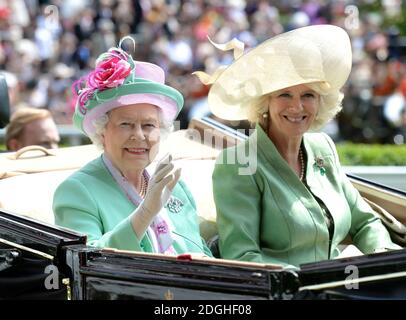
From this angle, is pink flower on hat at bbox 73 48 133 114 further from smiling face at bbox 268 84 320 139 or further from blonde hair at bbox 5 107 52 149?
blonde hair at bbox 5 107 52 149

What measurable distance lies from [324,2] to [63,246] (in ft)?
35.5

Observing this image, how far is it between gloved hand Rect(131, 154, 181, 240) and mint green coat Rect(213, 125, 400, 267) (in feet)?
1.44

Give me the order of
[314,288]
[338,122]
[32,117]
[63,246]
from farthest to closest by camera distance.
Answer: [338,122] < [32,117] < [63,246] < [314,288]

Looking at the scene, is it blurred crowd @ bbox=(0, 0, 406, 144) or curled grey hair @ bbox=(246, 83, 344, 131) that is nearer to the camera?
curled grey hair @ bbox=(246, 83, 344, 131)

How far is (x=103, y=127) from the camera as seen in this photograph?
12.2 feet

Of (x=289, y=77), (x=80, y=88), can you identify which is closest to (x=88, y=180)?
(x=80, y=88)

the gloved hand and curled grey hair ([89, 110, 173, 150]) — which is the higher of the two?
curled grey hair ([89, 110, 173, 150])

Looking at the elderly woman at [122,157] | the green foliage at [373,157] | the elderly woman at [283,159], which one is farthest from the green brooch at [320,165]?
the green foliage at [373,157]

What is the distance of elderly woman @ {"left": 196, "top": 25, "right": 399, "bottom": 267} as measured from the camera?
3701mm

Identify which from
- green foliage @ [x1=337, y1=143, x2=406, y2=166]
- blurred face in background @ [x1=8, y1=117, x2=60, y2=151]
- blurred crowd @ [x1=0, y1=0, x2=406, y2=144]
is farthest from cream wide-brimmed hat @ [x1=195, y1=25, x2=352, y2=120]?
blurred crowd @ [x1=0, y1=0, x2=406, y2=144]

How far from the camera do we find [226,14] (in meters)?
13.0

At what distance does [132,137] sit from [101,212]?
283 mm
